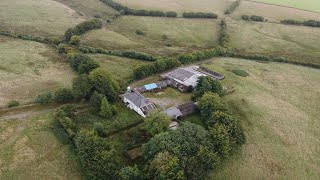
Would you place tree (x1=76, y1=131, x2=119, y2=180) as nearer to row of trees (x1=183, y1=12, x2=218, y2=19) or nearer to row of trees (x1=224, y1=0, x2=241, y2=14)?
row of trees (x1=183, y1=12, x2=218, y2=19)

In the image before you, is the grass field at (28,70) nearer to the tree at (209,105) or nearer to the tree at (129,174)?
the tree at (129,174)

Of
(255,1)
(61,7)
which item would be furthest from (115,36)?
(255,1)

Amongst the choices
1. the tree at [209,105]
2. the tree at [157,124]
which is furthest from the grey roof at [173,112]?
the tree at [157,124]

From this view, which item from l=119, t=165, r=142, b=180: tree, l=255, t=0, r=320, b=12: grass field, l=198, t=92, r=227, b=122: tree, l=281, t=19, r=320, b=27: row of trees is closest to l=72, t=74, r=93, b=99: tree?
l=198, t=92, r=227, b=122: tree

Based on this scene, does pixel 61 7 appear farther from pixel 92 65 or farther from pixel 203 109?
pixel 203 109

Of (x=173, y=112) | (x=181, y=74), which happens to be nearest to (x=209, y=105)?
(x=173, y=112)
